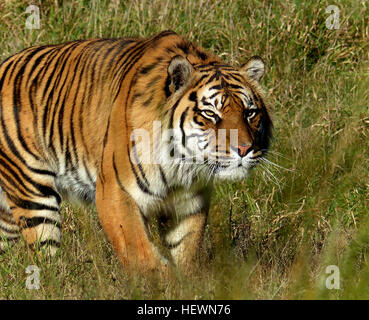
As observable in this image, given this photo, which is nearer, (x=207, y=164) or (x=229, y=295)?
(x=229, y=295)

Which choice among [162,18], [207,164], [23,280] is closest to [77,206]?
[23,280]

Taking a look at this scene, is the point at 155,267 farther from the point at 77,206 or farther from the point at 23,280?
the point at 77,206

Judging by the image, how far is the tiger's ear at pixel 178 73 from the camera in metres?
3.52

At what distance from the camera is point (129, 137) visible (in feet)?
12.0

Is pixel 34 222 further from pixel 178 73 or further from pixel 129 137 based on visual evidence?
pixel 178 73

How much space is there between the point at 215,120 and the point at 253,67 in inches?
17.3

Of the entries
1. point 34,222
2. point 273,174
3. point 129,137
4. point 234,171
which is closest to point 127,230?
point 129,137

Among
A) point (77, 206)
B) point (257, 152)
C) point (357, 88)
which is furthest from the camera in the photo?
point (357, 88)

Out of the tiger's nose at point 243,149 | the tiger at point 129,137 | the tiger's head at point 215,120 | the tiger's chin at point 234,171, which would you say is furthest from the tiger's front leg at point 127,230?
the tiger's nose at point 243,149

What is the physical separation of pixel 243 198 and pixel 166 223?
837 mm

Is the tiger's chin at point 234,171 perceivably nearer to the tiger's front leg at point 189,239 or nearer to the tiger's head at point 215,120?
the tiger's head at point 215,120

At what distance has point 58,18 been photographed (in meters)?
5.93

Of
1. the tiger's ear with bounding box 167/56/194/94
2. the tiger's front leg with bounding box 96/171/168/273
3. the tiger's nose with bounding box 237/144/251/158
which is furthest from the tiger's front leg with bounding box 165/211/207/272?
the tiger's ear with bounding box 167/56/194/94

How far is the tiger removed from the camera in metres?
3.57
